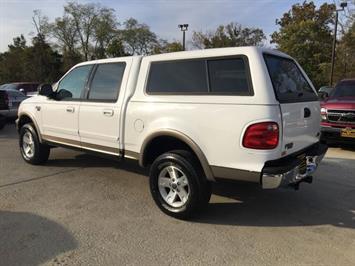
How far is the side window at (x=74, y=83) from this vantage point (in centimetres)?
585

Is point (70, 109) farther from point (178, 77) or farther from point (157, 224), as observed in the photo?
point (157, 224)

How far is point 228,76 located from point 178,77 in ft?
2.35

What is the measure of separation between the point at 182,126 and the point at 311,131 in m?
1.60

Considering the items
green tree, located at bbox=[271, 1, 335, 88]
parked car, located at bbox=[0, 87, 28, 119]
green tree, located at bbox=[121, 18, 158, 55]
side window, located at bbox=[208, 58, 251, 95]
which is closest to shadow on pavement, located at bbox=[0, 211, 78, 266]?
side window, located at bbox=[208, 58, 251, 95]

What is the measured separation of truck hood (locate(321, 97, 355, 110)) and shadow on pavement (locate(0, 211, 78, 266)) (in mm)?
6845

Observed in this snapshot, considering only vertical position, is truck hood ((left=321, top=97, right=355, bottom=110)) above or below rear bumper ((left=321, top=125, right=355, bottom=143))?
above

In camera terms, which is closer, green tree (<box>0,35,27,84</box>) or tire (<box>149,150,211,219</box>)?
tire (<box>149,150,211,219</box>)

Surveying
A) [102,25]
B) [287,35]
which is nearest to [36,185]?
[287,35]

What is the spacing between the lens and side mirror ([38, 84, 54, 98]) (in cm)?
619

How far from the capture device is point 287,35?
41594 millimetres

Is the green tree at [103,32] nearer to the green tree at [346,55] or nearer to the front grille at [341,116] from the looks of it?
the green tree at [346,55]

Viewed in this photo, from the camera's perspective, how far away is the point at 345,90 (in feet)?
32.0

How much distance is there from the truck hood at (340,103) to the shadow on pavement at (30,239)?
6.84 meters

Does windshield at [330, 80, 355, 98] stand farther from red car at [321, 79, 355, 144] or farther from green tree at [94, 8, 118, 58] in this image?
green tree at [94, 8, 118, 58]
